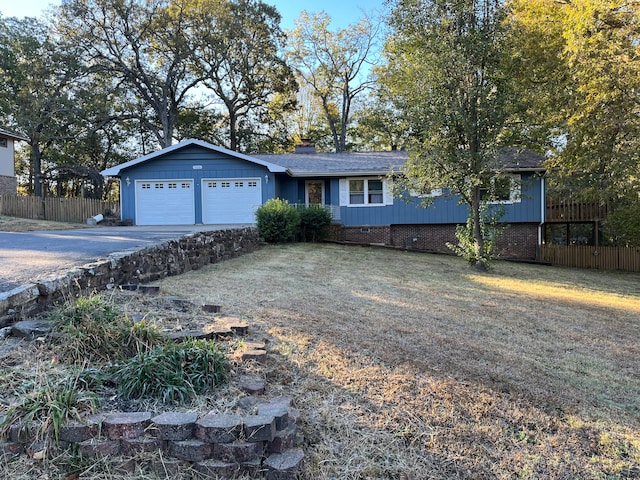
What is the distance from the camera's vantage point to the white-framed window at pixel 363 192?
1741cm

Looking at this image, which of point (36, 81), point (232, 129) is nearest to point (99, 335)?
point (36, 81)

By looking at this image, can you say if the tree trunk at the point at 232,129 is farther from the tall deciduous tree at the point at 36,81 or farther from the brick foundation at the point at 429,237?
the brick foundation at the point at 429,237

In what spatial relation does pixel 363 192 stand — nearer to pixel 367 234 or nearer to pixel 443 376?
pixel 367 234

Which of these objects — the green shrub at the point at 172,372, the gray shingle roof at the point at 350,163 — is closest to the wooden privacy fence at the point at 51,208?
the gray shingle roof at the point at 350,163

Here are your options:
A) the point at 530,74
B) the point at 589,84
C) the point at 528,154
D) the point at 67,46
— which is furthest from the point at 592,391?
the point at 67,46

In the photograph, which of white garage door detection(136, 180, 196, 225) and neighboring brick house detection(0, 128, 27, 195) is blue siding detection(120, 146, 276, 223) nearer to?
white garage door detection(136, 180, 196, 225)

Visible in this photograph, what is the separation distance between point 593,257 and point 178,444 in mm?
18150

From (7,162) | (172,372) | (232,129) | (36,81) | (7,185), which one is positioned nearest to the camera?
(172,372)

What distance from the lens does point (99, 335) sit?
3.28m

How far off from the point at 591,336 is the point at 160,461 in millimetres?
5435

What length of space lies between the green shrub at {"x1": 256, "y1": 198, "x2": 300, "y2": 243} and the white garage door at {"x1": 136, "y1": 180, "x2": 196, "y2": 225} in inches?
194

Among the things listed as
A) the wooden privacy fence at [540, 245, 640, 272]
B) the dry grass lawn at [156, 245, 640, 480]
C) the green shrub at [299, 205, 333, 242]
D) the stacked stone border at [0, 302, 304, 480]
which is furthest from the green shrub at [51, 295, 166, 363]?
the wooden privacy fence at [540, 245, 640, 272]

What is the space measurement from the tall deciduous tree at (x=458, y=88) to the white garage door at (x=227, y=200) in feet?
26.4

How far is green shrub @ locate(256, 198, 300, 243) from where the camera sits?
13344mm
